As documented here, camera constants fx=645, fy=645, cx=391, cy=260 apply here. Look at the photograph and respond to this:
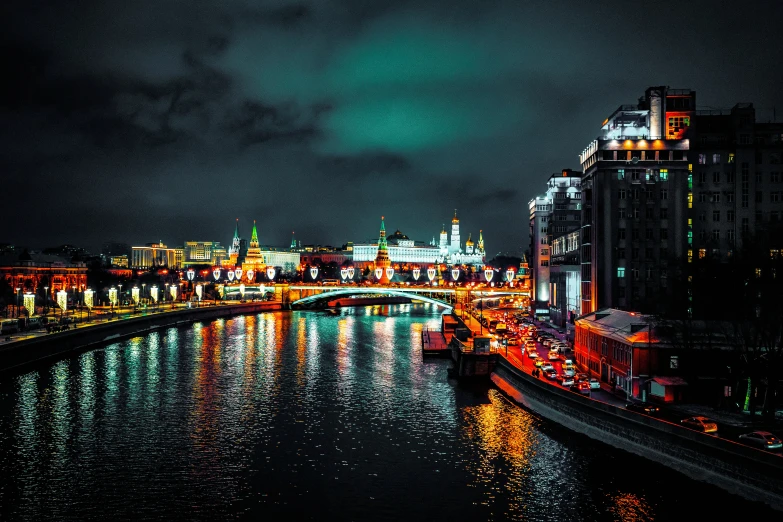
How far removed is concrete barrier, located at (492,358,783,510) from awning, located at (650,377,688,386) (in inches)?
129

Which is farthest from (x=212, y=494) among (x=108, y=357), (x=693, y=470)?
(x=108, y=357)

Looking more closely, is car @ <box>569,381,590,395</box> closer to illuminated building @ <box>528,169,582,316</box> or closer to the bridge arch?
illuminated building @ <box>528,169,582,316</box>

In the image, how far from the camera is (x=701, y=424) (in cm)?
2275

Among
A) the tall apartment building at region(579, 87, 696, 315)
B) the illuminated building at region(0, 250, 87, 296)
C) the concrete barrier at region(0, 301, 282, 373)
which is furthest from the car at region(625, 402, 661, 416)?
the illuminated building at region(0, 250, 87, 296)

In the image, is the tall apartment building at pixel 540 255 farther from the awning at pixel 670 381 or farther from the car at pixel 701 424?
the car at pixel 701 424

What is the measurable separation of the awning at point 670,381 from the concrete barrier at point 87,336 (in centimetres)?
3757

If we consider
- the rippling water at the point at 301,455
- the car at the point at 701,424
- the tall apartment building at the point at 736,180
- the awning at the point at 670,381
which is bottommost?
the rippling water at the point at 301,455

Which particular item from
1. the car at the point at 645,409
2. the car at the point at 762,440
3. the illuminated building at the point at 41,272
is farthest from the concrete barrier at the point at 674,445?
the illuminated building at the point at 41,272

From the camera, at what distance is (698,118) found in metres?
49.0

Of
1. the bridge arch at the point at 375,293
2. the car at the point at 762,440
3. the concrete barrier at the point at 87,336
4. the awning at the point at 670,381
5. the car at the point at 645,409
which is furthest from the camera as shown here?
the bridge arch at the point at 375,293

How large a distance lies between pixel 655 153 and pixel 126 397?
38.3 m

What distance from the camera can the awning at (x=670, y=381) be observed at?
27.1 metres

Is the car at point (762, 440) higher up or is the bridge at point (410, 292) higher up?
the bridge at point (410, 292)

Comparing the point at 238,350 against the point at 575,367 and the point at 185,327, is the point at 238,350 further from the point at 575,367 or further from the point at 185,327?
the point at 575,367
